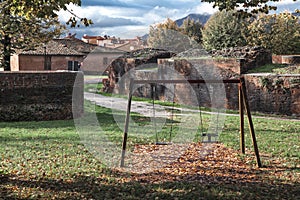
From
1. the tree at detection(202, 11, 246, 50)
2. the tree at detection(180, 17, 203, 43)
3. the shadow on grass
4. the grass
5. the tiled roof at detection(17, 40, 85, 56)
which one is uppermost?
the tree at detection(180, 17, 203, 43)

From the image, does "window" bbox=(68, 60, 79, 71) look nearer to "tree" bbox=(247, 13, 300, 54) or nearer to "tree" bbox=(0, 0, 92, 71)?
"tree" bbox=(247, 13, 300, 54)

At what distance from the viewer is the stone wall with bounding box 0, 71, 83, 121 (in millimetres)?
14625

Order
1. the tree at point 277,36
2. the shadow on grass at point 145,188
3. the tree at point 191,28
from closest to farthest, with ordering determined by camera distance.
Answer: the shadow on grass at point 145,188, the tree at point 277,36, the tree at point 191,28

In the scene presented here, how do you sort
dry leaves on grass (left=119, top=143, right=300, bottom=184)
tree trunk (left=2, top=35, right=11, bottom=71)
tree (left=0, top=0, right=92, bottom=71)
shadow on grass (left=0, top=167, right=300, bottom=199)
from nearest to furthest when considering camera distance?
shadow on grass (left=0, top=167, right=300, bottom=199) → dry leaves on grass (left=119, top=143, right=300, bottom=184) → tree (left=0, top=0, right=92, bottom=71) → tree trunk (left=2, top=35, right=11, bottom=71)

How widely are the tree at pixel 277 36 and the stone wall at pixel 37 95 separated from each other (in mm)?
23256

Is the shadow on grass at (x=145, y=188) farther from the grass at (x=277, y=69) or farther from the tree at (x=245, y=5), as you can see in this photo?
the grass at (x=277, y=69)

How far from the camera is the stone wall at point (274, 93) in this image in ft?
54.1

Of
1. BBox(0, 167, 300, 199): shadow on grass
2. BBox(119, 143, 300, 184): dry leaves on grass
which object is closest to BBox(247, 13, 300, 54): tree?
BBox(119, 143, 300, 184): dry leaves on grass

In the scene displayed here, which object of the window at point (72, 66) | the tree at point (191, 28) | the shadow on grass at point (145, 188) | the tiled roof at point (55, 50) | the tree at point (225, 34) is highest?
the tree at point (191, 28)

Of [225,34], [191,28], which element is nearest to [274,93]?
[225,34]

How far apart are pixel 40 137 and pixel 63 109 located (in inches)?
155

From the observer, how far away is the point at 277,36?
34.5 metres

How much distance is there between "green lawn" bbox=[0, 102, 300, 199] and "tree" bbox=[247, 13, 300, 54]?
2468 cm

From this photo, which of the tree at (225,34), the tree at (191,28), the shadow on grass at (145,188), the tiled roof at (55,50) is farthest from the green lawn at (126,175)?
the tree at (191,28)
